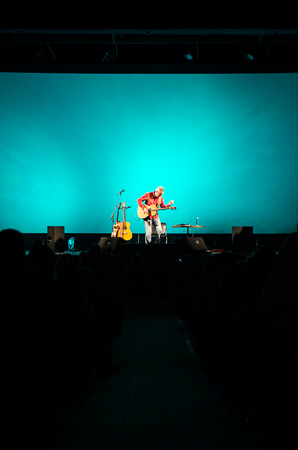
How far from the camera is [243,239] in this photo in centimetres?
670

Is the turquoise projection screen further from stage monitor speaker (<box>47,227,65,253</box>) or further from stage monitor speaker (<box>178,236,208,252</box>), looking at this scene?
stage monitor speaker (<box>178,236,208,252</box>)

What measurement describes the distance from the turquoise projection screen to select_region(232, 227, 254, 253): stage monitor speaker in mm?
3413

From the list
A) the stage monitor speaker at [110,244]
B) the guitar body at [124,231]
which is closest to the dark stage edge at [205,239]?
the guitar body at [124,231]

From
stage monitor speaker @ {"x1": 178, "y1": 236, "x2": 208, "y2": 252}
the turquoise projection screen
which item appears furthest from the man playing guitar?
stage monitor speaker @ {"x1": 178, "y1": 236, "x2": 208, "y2": 252}

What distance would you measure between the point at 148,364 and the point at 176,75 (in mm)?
8564

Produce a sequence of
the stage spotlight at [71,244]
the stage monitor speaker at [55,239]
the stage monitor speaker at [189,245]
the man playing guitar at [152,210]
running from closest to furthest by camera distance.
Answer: the stage monitor speaker at [189,245] < the stage monitor speaker at [55,239] < the man playing guitar at [152,210] < the stage spotlight at [71,244]

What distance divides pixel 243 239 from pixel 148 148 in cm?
473

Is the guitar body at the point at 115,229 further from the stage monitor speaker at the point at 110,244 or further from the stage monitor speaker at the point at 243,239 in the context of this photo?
the stage monitor speaker at the point at 243,239

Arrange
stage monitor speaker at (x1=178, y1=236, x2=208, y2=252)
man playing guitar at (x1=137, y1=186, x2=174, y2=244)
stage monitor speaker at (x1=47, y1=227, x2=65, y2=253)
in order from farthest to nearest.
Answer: man playing guitar at (x1=137, y1=186, x2=174, y2=244), stage monitor speaker at (x1=47, y1=227, x2=65, y2=253), stage monitor speaker at (x1=178, y1=236, x2=208, y2=252)

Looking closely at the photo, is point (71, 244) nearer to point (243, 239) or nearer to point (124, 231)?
point (124, 231)

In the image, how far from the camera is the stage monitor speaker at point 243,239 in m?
6.67
